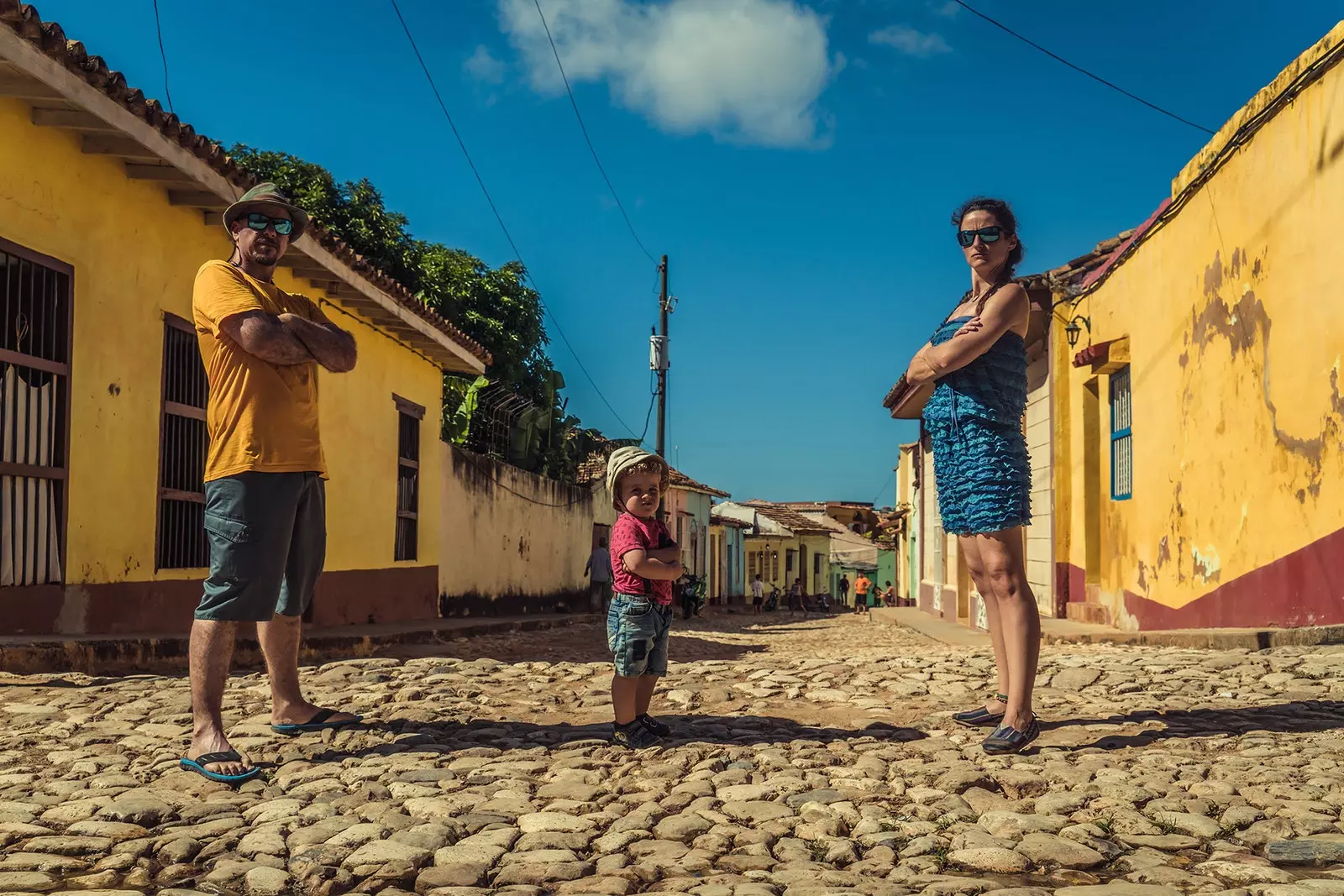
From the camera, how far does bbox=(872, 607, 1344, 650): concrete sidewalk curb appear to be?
6480 millimetres

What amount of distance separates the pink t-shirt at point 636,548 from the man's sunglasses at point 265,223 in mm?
1537

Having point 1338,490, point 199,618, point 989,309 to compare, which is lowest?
point 199,618

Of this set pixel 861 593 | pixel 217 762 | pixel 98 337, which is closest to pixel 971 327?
pixel 217 762

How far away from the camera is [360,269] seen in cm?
1073

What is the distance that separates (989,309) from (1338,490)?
12.3 feet

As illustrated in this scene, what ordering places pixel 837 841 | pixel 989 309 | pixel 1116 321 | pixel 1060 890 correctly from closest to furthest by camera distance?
pixel 1060 890
pixel 837 841
pixel 989 309
pixel 1116 321

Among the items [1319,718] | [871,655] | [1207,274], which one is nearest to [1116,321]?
[1207,274]

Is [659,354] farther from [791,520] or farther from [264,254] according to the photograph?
[791,520]

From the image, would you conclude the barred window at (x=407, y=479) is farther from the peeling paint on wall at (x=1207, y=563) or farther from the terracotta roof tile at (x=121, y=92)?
the peeling paint on wall at (x=1207, y=563)

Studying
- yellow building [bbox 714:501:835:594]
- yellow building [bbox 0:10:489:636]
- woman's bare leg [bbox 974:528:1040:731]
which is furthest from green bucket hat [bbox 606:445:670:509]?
yellow building [bbox 714:501:835:594]

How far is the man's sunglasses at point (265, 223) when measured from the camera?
13.3 ft

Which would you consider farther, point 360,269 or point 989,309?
point 360,269

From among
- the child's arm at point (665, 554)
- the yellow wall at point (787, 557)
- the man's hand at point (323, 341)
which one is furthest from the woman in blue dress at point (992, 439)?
the yellow wall at point (787, 557)

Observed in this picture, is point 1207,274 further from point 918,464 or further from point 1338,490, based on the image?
point 918,464
